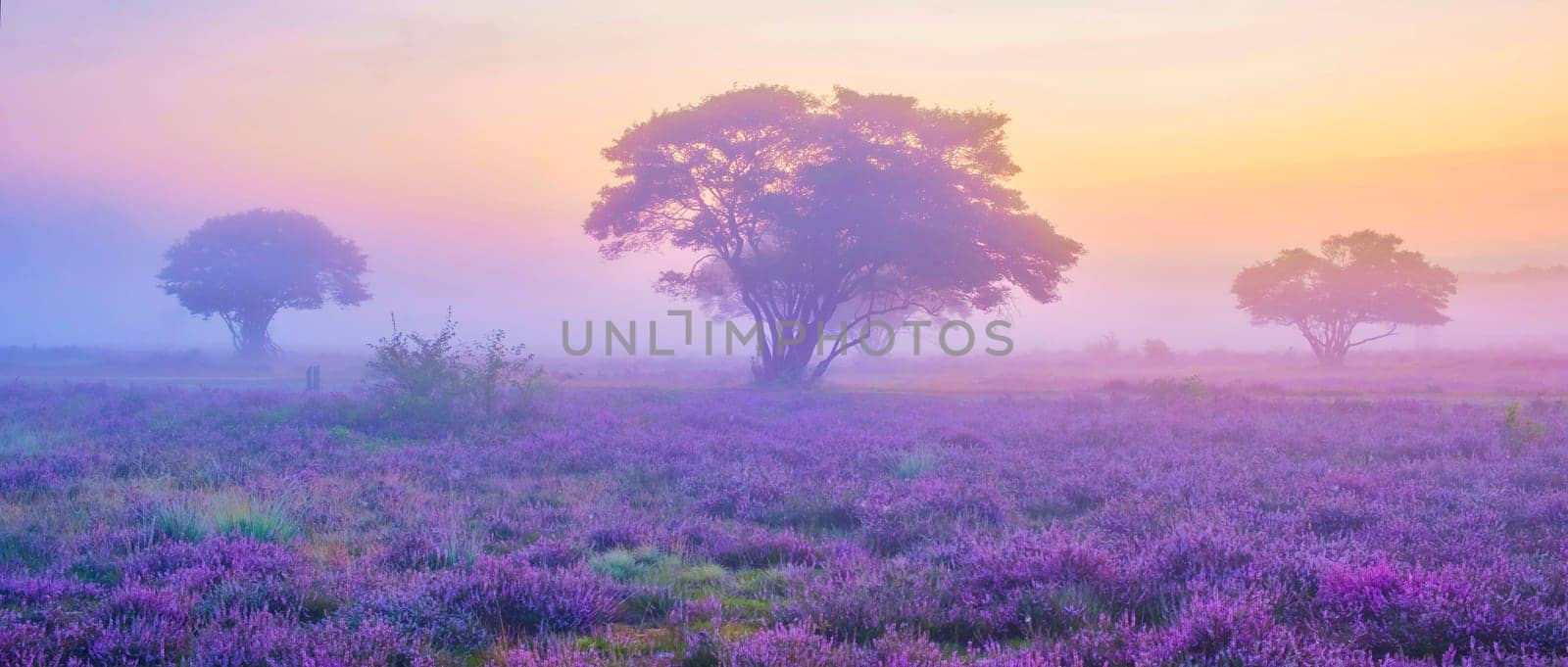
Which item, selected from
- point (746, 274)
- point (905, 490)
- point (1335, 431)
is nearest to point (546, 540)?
point (905, 490)

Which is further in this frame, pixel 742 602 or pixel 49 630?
pixel 742 602

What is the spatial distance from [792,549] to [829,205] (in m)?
25.6

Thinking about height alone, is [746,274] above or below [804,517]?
above

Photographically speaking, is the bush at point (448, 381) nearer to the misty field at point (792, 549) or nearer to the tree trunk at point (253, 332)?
the misty field at point (792, 549)

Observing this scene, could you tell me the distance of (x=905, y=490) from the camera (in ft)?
32.1

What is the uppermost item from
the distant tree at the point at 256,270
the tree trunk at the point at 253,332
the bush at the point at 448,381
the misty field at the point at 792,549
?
the distant tree at the point at 256,270

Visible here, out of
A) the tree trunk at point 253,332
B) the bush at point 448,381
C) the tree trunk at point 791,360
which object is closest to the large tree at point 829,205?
the tree trunk at point 791,360

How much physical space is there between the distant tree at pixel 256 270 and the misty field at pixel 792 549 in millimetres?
46219

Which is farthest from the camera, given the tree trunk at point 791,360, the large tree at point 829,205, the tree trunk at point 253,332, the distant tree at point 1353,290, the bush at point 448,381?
the tree trunk at point 253,332

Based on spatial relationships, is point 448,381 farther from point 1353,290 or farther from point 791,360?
point 1353,290

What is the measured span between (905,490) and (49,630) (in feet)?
23.3

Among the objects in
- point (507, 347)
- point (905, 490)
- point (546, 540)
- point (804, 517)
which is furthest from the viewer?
point (507, 347)

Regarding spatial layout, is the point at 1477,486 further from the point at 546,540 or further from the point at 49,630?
the point at 49,630

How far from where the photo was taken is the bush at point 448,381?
1827 cm
